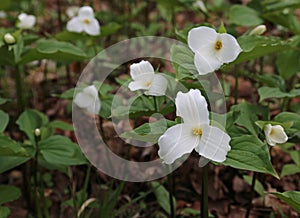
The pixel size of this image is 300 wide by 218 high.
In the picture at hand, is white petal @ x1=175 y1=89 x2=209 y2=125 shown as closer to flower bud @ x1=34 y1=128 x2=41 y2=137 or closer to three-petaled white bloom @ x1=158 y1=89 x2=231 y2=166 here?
three-petaled white bloom @ x1=158 y1=89 x2=231 y2=166

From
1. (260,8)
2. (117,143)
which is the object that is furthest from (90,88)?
(260,8)

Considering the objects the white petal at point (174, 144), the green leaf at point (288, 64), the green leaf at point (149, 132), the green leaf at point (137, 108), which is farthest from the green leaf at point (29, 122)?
the green leaf at point (288, 64)

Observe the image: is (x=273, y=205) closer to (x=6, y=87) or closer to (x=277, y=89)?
(x=277, y=89)

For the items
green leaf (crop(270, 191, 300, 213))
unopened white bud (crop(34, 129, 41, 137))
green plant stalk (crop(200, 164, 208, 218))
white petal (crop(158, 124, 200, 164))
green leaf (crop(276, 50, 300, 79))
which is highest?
green leaf (crop(276, 50, 300, 79))

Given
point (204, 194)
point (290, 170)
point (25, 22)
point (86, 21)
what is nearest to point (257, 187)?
point (290, 170)

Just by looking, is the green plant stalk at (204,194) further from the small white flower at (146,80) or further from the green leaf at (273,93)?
the green leaf at (273,93)

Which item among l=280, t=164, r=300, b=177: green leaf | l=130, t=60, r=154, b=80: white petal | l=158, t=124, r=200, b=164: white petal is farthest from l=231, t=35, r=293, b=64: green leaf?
l=280, t=164, r=300, b=177: green leaf

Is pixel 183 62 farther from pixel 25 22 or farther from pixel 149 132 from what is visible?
pixel 25 22
